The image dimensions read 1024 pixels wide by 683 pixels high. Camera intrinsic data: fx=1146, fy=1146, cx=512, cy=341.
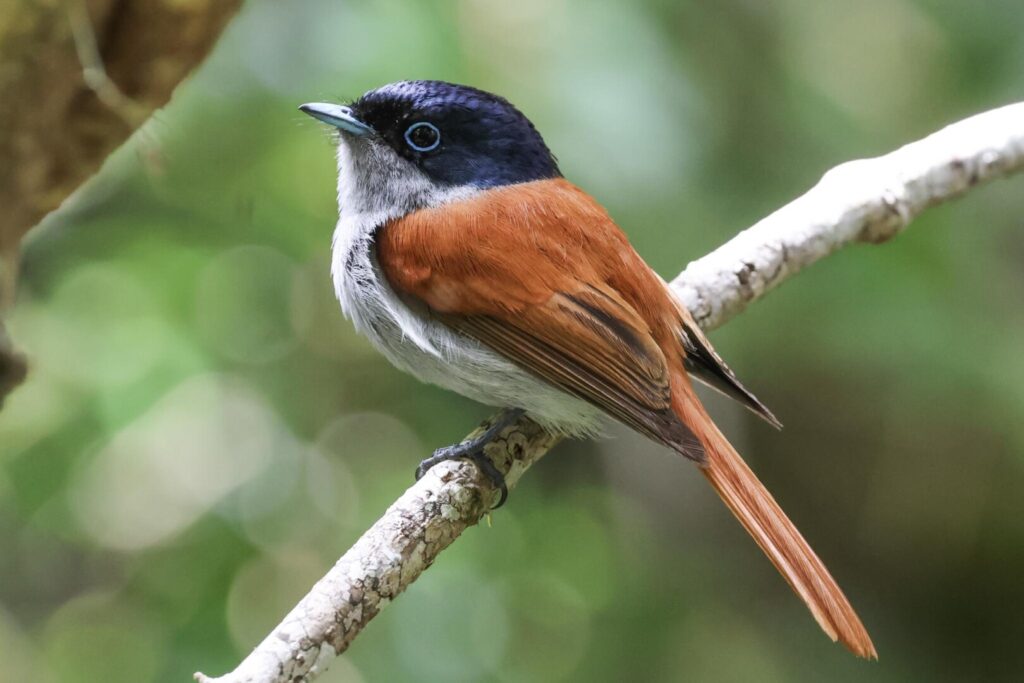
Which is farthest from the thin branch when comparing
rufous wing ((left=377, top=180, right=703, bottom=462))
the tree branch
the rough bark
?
the tree branch

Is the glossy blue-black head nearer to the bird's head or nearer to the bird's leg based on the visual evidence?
the bird's head

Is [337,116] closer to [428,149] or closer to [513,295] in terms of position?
[428,149]

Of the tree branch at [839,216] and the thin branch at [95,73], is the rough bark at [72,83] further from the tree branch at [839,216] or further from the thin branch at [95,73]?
the tree branch at [839,216]

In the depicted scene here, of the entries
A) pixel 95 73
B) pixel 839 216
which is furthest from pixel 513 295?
pixel 95 73

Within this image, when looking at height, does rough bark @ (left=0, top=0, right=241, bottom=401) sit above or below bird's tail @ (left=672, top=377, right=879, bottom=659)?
above

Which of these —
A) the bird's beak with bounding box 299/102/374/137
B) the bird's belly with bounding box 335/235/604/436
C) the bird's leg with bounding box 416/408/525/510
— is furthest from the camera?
the bird's beak with bounding box 299/102/374/137

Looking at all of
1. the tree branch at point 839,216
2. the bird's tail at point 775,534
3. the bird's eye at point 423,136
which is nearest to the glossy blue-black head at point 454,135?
the bird's eye at point 423,136

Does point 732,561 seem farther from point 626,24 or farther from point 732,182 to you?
point 626,24
